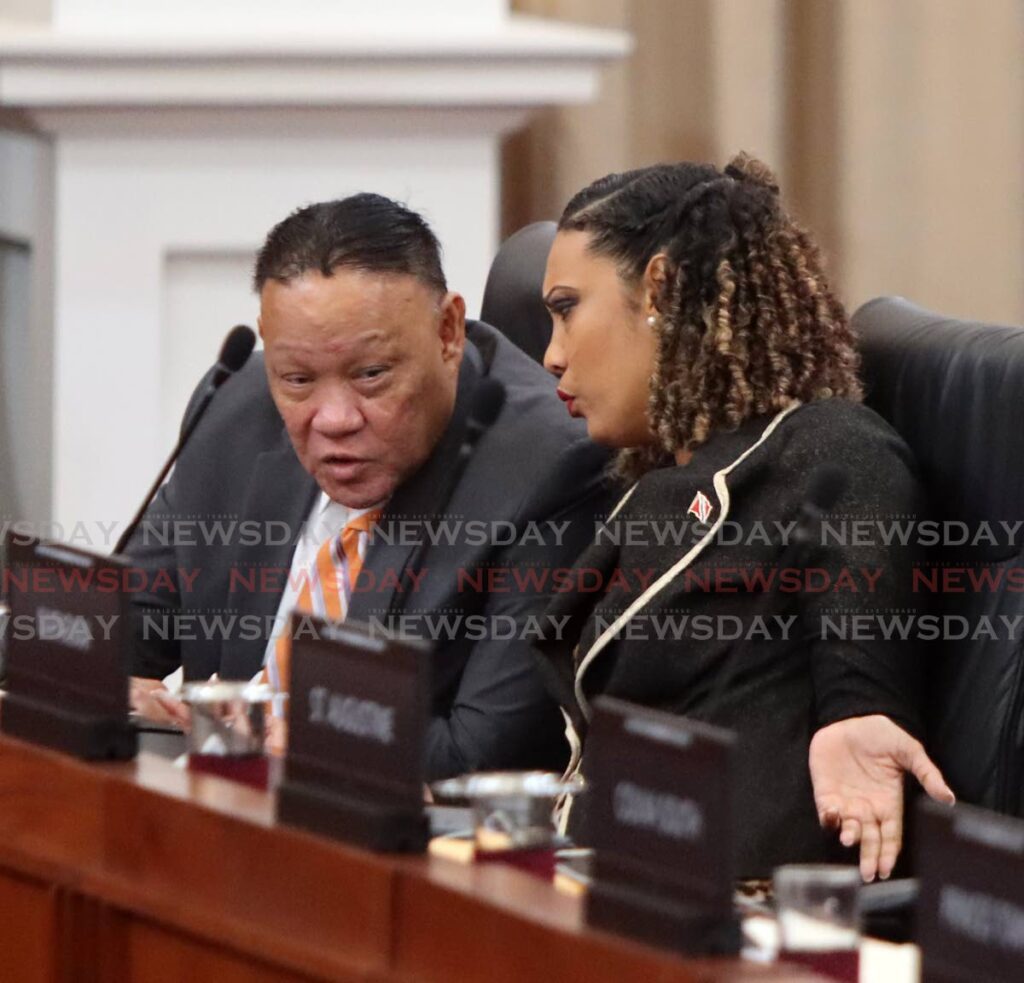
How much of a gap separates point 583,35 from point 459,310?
79 centimetres

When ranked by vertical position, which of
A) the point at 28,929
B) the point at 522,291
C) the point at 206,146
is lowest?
the point at 28,929

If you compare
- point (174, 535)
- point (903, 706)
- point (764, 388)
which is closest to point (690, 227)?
point (764, 388)

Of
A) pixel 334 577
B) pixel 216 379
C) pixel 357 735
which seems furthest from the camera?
pixel 216 379

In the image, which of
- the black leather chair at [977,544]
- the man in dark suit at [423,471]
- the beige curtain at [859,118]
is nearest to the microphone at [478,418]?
the man in dark suit at [423,471]

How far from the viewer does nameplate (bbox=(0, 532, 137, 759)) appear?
1454 millimetres

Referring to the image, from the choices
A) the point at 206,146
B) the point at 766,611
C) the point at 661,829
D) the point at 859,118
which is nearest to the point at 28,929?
the point at 661,829

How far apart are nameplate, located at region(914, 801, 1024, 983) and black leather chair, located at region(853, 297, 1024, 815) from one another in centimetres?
87

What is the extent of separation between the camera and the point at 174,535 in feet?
7.92

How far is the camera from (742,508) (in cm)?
187

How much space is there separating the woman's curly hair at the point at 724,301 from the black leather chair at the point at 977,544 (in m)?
0.09

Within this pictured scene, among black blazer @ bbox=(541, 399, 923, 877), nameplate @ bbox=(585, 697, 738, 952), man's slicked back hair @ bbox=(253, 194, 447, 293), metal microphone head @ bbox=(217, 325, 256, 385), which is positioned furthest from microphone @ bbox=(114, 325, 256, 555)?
nameplate @ bbox=(585, 697, 738, 952)

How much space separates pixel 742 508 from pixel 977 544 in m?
0.23

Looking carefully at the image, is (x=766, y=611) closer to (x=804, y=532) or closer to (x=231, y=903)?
(x=804, y=532)

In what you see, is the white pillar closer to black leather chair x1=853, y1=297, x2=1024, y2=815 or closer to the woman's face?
the woman's face
